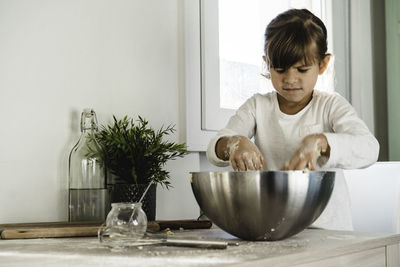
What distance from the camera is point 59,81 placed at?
3.93ft

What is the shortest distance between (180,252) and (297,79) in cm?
64

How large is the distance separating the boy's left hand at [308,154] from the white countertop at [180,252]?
14 cm

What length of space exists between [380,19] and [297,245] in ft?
6.54

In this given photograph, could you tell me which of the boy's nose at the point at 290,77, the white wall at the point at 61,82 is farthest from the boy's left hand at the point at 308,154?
the white wall at the point at 61,82

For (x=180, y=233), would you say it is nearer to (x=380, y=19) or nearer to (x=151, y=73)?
(x=151, y=73)

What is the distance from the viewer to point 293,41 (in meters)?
1.23

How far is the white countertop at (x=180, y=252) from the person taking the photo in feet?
2.21

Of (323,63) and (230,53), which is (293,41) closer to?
(323,63)

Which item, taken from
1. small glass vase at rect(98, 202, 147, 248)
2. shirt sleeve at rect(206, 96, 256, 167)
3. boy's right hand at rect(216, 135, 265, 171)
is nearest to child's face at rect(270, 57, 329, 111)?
shirt sleeve at rect(206, 96, 256, 167)

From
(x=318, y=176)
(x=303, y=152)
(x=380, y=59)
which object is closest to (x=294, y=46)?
(x=303, y=152)

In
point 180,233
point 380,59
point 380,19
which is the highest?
point 380,19

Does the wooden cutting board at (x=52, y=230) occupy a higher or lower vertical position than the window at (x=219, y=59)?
lower

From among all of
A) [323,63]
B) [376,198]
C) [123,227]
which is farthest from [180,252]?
[376,198]

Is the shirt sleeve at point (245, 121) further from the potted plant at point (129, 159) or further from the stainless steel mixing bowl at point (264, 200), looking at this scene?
the stainless steel mixing bowl at point (264, 200)
